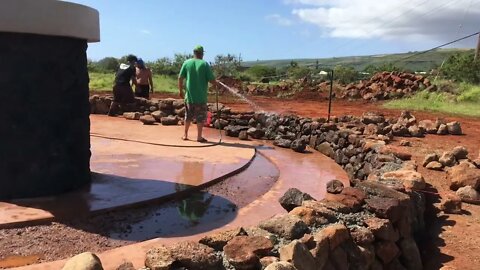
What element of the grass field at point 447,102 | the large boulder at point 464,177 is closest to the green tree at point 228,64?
the grass field at point 447,102

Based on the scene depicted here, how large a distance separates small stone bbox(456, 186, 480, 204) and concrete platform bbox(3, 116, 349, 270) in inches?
44.7

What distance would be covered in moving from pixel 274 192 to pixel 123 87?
546cm

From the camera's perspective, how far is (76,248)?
3.43 m

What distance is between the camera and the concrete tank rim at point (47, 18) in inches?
152

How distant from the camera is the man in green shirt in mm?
7180

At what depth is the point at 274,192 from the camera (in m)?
5.02

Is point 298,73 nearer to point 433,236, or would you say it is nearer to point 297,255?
point 433,236

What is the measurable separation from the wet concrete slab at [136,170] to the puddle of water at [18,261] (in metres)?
0.48

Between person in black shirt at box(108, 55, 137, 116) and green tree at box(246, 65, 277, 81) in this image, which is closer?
person in black shirt at box(108, 55, 137, 116)

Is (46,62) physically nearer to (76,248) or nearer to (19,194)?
(19,194)

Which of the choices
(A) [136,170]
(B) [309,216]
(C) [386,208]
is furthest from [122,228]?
(C) [386,208]

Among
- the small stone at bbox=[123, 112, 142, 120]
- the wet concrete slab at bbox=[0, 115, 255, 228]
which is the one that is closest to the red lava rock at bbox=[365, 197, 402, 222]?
the wet concrete slab at bbox=[0, 115, 255, 228]

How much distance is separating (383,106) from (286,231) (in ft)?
42.7

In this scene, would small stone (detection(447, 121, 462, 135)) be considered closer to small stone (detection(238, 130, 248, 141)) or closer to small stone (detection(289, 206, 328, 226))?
small stone (detection(238, 130, 248, 141))
